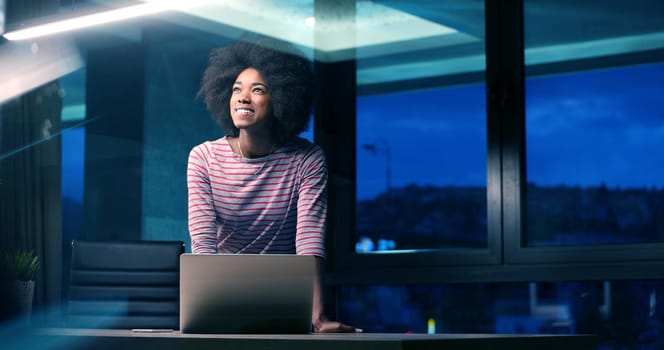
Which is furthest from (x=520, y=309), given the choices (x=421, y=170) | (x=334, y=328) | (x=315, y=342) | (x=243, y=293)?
(x=315, y=342)

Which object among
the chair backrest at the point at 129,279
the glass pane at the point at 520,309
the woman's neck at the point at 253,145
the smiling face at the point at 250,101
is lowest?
the glass pane at the point at 520,309

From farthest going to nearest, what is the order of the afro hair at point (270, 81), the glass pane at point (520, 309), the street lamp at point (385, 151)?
1. the street lamp at point (385, 151)
2. the glass pane at point (520, 309)
3. the afro hair at point (270, 81)

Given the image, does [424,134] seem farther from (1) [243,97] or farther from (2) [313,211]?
(2) [313,211]

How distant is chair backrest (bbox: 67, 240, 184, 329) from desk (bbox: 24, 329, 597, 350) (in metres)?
1.03

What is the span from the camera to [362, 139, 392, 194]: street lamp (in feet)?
15.2

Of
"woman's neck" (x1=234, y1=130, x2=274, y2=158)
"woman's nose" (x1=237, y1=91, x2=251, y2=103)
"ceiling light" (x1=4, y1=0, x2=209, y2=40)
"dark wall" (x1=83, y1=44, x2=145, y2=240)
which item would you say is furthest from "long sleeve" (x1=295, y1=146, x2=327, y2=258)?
"ceiling light" (x1=4, y1=0, x2=209, y2=40)

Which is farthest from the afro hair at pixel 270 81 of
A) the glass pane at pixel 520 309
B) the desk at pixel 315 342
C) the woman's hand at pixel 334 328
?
the glass pane at pixel 520 309

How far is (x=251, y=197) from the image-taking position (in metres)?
2.78

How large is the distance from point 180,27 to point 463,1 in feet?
4.91

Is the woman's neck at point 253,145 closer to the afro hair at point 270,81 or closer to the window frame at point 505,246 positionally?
the afro hair at point 270,81

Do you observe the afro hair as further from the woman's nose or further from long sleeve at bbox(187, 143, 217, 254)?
long sleeve at bbox(187, 143, 217, 254)

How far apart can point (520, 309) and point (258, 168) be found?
193cm

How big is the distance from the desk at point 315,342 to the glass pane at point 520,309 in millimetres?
2108

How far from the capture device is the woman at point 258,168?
8.82 feet
